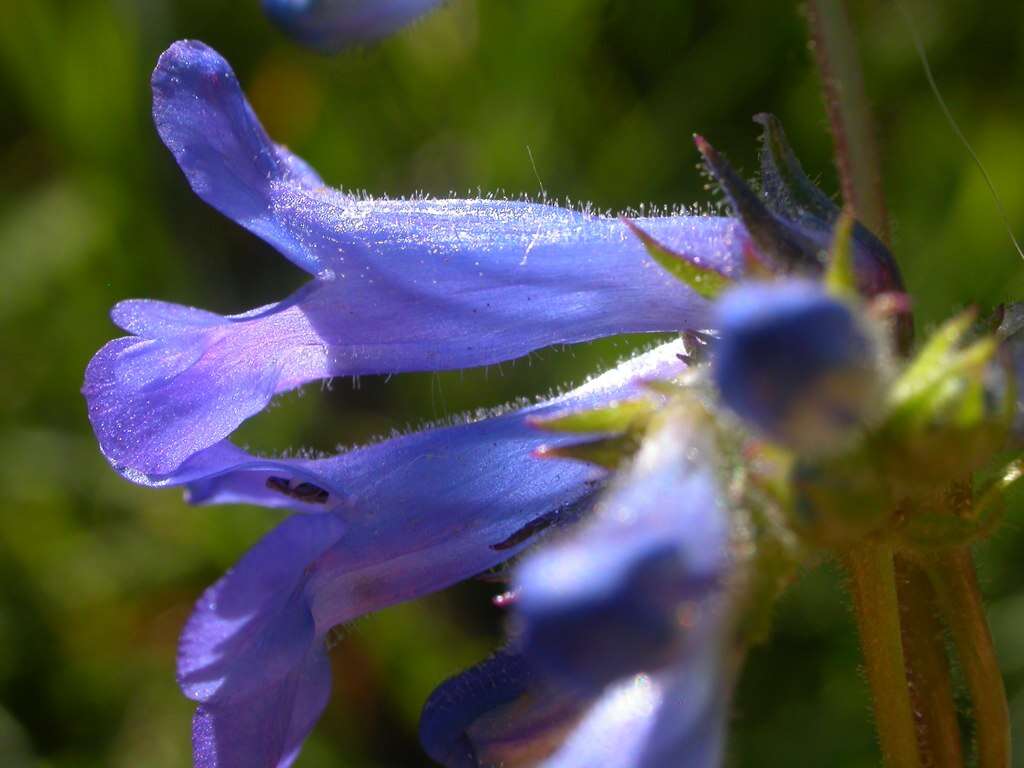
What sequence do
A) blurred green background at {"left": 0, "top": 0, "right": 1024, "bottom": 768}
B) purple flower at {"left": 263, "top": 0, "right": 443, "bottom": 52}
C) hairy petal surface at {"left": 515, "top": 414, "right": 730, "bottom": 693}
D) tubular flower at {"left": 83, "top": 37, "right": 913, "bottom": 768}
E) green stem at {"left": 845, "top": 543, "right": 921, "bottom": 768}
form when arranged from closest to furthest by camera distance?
hairy petal surface at {"left": 515, "top": 414, "right": 730, "bottom": 693}
green stem at {"left": 845, "top": 543, "right": 921, "bottom": 768}
tubular flower at {"left": 83, "top": 37, "right": 913, "bottom": 768}
purple flower at {"left": 263, "top": 0, "right": 443, "bottom": 52}
blurred green background at {"left": 0, "top": 0, "right": 1024, "bottom": 768}

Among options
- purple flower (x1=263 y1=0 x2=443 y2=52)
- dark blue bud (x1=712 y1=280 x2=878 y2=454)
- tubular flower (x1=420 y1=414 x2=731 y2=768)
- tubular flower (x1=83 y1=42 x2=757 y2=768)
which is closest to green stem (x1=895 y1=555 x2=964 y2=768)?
tubular flower (x1=83 y1=42 x2=757 y2=768)

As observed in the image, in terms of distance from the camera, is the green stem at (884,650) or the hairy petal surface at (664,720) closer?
the hairy petal surface at (664,720)

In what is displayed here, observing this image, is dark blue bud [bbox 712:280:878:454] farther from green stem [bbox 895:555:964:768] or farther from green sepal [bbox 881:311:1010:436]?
green stem [bbox 895:555:964:768]

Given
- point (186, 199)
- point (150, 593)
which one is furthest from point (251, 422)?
point (186, 199)

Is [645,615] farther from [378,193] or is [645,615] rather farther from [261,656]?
[378,193]

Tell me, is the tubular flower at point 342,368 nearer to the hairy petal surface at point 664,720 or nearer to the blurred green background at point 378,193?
the hairy petal surface at point 664,720

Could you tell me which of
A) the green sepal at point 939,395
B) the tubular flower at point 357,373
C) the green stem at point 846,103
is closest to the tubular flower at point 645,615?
the green sepal at point 939,395

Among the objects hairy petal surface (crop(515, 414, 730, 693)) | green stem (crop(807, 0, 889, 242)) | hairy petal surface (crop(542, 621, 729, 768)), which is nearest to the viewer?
hairy petal surface (crop(515, 414, 730, 693))
